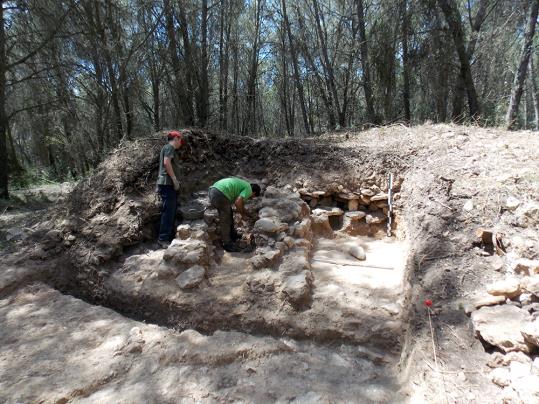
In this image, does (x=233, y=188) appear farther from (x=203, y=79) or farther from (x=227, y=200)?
(x=203, y=79)

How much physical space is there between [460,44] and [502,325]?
7501mm

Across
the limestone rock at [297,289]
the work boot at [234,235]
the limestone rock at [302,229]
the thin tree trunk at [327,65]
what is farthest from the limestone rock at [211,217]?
the thin tree trunk at [327,65]

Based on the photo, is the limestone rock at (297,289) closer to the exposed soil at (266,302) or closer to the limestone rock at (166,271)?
the exposed soil at (266,302)

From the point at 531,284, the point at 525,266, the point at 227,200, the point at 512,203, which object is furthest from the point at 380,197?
the point at 531,284

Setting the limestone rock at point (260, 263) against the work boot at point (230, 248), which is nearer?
the limestone rock at point (260, 263)

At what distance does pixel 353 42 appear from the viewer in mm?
10031

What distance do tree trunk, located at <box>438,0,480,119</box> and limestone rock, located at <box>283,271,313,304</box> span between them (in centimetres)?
665

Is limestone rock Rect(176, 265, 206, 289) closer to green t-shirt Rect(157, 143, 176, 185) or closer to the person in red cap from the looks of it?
the person in red cap

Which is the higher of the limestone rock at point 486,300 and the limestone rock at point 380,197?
the limestone rock at point 380,197

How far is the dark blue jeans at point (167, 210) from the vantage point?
461 centimetres

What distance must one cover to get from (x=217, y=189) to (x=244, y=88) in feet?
30.0

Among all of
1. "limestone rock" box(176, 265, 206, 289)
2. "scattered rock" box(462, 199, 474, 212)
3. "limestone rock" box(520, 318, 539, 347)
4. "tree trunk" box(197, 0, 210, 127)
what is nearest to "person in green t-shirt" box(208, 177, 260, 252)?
"limestone rock" box(176, 265, 206, 289)

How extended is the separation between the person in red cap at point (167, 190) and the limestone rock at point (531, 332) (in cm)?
391

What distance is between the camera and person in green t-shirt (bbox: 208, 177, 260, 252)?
4609mm
